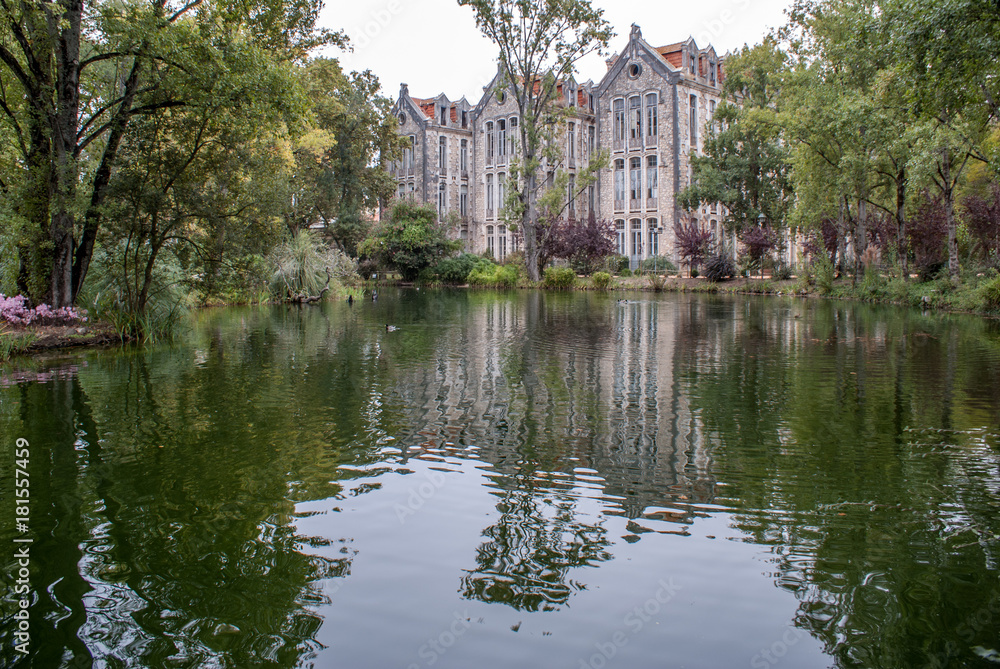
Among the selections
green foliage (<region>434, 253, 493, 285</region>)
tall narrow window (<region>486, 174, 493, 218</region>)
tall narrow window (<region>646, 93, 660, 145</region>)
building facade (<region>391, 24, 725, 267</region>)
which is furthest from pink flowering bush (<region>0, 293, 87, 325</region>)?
tall narrow window (<region>486, 174, 493, 218</region>)

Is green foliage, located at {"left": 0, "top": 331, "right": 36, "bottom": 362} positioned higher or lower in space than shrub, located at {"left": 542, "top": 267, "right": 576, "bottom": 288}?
lower

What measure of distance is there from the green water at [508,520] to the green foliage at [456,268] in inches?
1425

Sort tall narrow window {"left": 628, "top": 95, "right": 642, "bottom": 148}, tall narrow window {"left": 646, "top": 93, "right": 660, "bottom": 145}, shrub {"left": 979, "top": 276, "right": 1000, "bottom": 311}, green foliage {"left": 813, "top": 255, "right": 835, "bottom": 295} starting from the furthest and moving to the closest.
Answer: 1. tall narrow window {"left": 628, "top": 95, "right": 642, "bottom": 148}
2. tall narrow window {"left": 646, "top": 93, "right": 660, "bottom": 145}
3. green foliage {"left": 813, "top": 255, "right": 835, "bottom": 295}
4. shrub {"left": 979, "top": 276, "right": 1000, "bottom": 311}

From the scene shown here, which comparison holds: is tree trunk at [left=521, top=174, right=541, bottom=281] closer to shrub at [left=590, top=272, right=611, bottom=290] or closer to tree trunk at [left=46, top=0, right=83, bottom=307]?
shrub at [left=590, top=272, right=611, bottom=290]

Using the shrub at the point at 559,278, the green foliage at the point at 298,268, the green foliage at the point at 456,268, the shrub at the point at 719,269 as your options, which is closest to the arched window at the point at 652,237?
the shrub at the point at 719,269

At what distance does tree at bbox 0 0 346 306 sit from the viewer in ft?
42.0

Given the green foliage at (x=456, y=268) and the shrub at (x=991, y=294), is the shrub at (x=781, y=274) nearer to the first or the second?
the shrub at (x=991, y=294)

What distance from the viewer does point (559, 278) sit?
4247 cm

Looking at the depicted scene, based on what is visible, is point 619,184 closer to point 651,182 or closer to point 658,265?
point 651,182

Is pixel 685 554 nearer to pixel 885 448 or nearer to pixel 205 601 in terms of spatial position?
pixel 205 601

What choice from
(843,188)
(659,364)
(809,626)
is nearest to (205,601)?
(809,626)

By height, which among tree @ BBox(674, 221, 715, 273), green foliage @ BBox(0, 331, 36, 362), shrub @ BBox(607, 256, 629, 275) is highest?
tree @ BBox(674, 221, 715, 273)

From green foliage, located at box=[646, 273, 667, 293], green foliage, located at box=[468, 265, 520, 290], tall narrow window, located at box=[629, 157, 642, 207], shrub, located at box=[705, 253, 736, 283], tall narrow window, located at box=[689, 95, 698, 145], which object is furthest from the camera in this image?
tall narrow window, located at box=[629, 157, 642, 207]

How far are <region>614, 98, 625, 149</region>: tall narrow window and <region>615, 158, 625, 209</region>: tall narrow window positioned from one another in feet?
3.82
